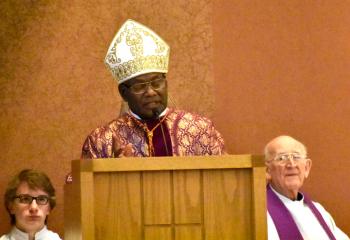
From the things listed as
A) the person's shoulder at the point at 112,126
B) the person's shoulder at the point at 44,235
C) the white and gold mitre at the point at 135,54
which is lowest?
the person's shoulder at the point at 44,235

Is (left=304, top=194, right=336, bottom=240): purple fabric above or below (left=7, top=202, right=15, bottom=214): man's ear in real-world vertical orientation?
below

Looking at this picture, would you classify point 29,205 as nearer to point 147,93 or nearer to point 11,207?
point 11,207

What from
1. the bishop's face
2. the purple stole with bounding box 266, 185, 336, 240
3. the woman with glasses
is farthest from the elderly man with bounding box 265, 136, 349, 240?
the bishop's face

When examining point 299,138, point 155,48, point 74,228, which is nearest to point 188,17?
point 299,138

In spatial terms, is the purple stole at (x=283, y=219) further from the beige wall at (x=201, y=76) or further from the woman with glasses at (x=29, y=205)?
the woman with glasses at (x=29, y=205)

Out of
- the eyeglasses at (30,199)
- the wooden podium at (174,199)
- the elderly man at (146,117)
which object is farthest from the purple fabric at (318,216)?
the wooden podium at (174,199)

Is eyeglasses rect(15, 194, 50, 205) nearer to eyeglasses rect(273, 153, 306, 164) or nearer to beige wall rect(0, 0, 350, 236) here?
beige wall rect(0, 0, 350, 236)

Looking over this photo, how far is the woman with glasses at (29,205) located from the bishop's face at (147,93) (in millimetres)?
1091

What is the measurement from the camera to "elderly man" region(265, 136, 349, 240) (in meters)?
5.38

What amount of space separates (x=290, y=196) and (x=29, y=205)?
1646 millimetres

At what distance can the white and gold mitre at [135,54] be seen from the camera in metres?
4.17

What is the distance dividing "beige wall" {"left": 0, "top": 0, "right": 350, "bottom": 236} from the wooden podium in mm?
2524

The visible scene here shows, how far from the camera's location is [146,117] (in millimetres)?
4215

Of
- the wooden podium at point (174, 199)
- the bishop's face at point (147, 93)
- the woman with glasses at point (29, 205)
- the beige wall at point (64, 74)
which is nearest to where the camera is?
the wooden podium at point (174, 199)
